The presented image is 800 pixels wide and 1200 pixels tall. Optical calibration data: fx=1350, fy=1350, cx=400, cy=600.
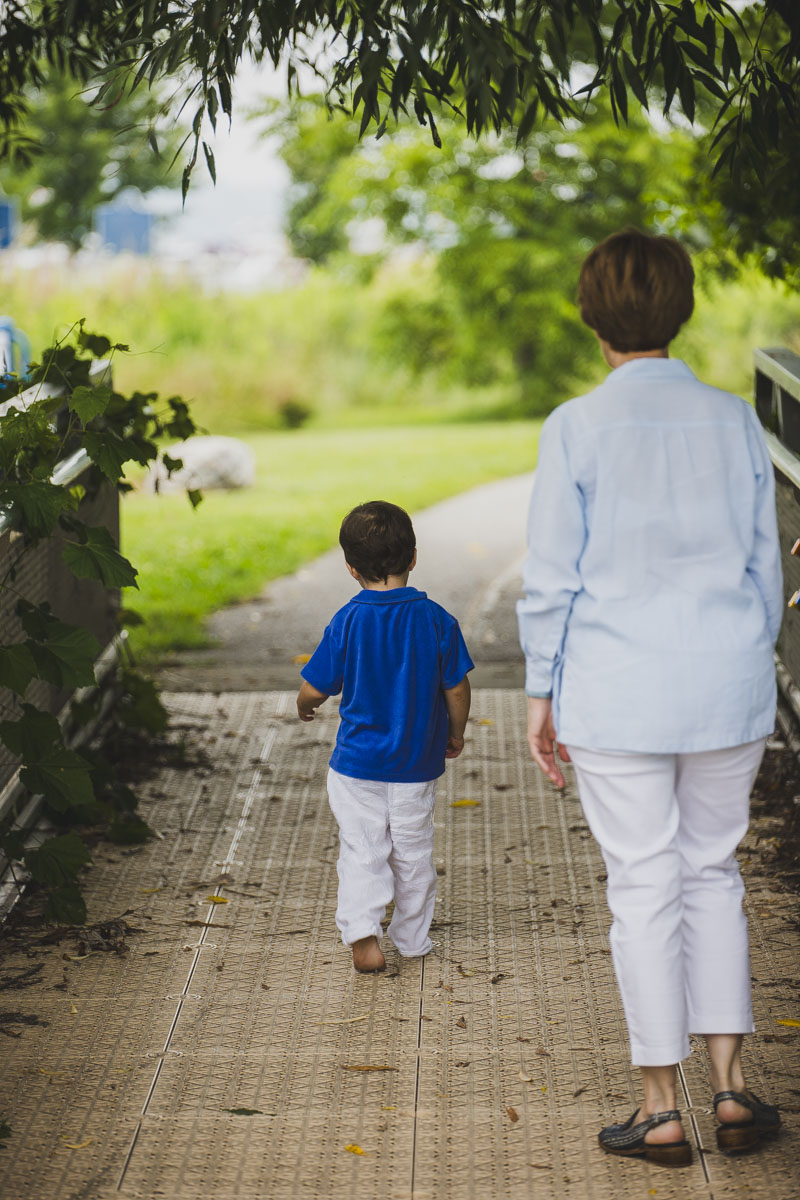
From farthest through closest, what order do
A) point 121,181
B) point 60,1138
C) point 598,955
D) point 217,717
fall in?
point 121,181
point 217,717
point 598,955
point 60,1138

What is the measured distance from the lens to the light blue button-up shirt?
8.79 feet

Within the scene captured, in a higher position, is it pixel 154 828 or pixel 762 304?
pixel 154 828

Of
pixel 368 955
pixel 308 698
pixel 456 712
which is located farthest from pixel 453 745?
pixel 368 955

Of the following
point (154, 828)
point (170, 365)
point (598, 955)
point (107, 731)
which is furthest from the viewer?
point (170, 365)

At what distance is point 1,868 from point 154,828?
0.80 meters

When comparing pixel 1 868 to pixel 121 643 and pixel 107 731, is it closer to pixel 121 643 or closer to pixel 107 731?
pixel 107 731

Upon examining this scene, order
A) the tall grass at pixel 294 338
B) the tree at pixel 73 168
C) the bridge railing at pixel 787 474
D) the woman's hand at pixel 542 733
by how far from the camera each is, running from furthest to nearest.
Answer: the tree at pixel 73 168 < the tall grass at pixel 294 338 < the bridge railing at pixel 787 474 < the woman's hand at pixel 542 733

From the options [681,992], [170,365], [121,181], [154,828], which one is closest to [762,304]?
[170,365]

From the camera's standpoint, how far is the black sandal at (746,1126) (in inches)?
115

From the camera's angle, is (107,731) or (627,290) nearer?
(627,290)

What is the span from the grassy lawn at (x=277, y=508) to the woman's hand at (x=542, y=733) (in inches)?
189

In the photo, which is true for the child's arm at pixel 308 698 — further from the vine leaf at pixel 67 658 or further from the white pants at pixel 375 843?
the vine leaf at pixel 67 658

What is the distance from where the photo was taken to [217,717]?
20.7 ft

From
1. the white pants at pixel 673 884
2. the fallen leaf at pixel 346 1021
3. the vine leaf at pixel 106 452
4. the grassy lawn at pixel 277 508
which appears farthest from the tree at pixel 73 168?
the white pants at pixel 673 884
